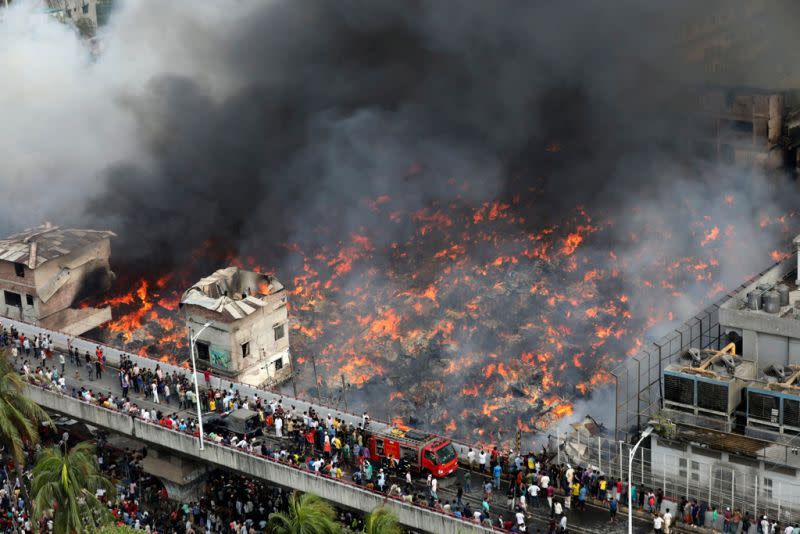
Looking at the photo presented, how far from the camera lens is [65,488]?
3447cm

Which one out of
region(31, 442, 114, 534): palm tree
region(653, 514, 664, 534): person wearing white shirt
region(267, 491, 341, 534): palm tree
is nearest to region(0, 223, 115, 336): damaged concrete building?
region(31, 442, 114, 534): palm tree

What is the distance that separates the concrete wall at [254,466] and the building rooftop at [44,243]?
41.0ft

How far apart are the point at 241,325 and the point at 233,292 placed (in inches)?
Answer: 165

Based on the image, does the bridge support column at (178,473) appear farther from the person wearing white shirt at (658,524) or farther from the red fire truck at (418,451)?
the person wearing white shirt at (658,524)

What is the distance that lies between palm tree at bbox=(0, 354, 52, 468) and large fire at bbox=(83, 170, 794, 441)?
1966 cm

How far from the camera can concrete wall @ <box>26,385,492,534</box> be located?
36.2 m

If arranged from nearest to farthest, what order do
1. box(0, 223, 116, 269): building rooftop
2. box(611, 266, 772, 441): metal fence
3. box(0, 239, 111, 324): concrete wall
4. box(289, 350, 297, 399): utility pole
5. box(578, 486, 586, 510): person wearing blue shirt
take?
box(578, 486, 586, 510): person wearing blue shirt → box(611, 266, 772, 441): metal fence → box(289, 350, 297, 399): utility pole → box(0, 223, 116, 269): building rooftop → box(0, 239, 111, 324): concrete wall

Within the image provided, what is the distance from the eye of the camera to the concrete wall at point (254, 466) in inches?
1423

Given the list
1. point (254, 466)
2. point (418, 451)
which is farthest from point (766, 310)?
point (254, 466)

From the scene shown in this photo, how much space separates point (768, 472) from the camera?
118ft

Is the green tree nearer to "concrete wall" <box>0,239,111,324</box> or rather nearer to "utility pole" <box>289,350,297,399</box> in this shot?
"utility pole" <box>289,350,297,399</box>

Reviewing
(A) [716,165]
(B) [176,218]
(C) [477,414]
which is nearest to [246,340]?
(C) [477,414]

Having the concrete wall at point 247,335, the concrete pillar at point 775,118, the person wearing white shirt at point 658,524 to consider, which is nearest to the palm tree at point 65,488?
the person wearing white shirt at point 658,524

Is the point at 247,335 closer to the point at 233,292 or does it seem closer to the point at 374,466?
the point at 233,292
